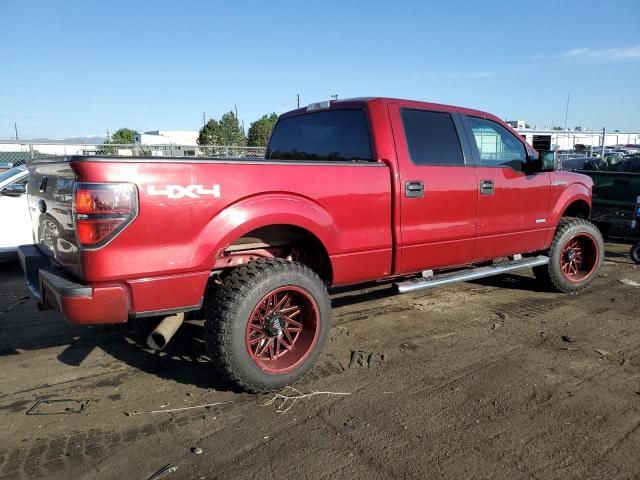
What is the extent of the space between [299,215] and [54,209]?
1590 millimetres

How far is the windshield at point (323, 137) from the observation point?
4293 millimetres

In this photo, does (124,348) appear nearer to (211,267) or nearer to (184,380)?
(184,380)

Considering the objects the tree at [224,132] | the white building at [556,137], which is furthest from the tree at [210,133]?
the white building at [556,137]

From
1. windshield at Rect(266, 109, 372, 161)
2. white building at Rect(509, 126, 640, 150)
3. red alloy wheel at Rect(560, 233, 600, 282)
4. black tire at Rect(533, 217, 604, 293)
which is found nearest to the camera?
windshield at Rect(266, 109, 372, 161)

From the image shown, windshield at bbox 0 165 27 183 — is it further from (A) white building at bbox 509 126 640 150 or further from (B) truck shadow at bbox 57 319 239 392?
(A) white building at bbox 509 126 640 150

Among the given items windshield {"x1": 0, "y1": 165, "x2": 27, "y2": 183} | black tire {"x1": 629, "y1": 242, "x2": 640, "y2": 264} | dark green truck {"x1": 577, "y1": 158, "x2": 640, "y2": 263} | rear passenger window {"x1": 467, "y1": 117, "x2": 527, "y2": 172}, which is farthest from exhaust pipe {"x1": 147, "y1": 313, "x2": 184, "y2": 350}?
dark green truck {"x1": 577, "y1": 158, "x2": 640, "y2": 263}

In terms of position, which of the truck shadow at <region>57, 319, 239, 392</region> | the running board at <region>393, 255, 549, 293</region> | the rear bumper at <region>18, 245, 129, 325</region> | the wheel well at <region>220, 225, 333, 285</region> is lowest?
the truck shadow at <region>57, 319, 239, 392</region>

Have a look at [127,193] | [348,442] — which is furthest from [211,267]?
[348,442]

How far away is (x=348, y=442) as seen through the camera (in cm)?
285

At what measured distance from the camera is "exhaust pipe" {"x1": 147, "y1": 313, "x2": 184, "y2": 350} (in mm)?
3312

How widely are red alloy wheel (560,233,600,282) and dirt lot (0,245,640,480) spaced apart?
97cm

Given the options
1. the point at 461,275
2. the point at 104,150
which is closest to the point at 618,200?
the point at 461,275

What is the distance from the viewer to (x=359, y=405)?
3266mm

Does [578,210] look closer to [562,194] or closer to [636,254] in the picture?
[562,194]
